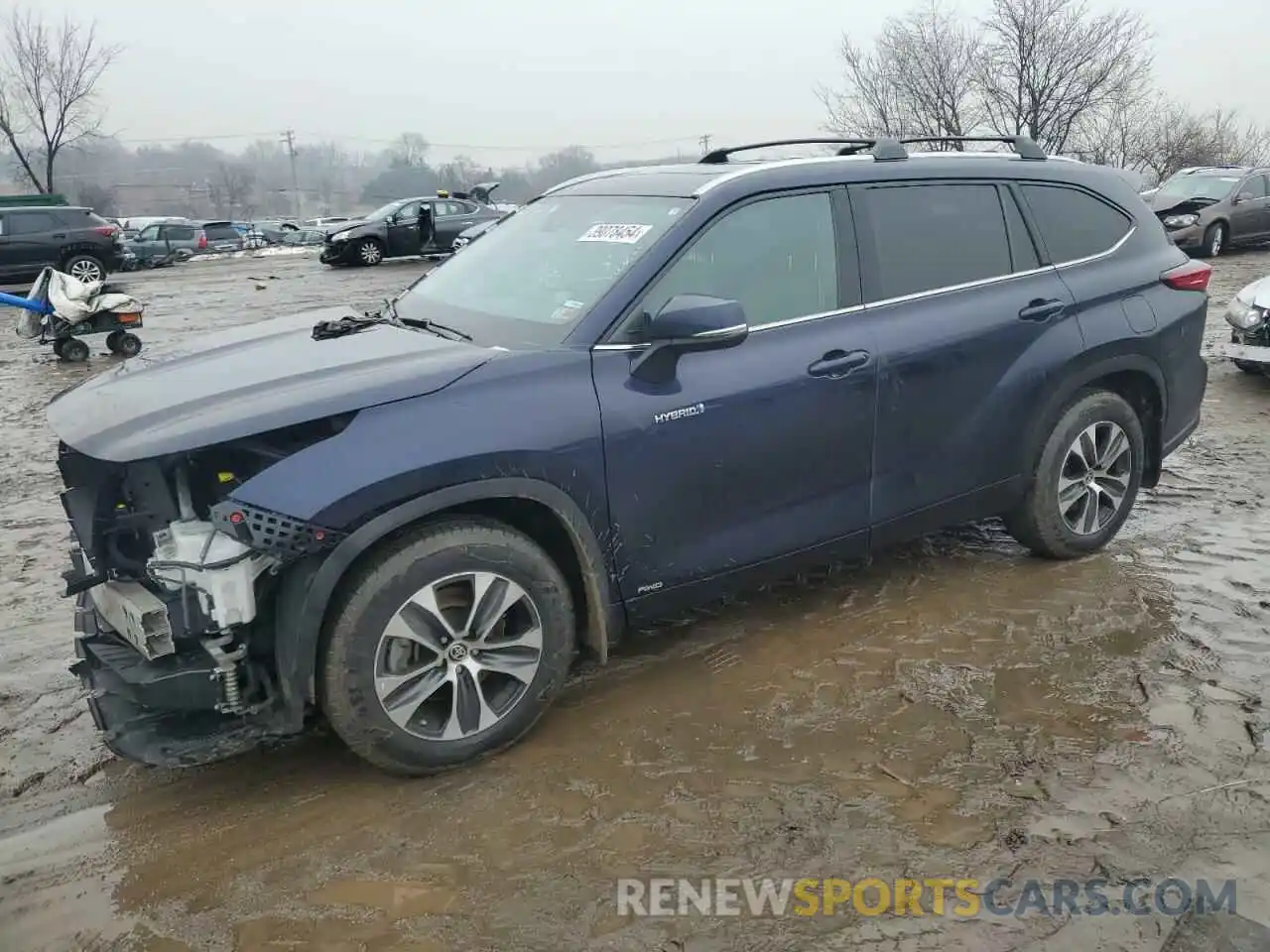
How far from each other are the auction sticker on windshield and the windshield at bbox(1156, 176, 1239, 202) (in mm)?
18859

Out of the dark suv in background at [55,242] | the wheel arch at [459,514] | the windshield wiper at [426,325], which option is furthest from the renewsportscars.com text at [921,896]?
the dark suv in background at [55,242]

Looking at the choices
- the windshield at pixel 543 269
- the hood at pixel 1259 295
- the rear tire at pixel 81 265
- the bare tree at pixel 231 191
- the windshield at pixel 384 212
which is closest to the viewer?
the windshield at pixel 543 269

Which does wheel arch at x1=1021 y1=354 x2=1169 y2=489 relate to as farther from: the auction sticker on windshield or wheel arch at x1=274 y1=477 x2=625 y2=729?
wheel arch at x1=274 y1=477 x2=625 y2=729

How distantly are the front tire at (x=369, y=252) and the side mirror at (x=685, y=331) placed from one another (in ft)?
70.2

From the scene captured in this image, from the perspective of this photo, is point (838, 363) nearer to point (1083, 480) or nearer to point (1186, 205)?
point (1083, 480)

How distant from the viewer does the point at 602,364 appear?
3.25m

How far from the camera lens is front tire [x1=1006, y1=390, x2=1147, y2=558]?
4418 mm

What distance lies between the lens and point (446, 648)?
299 cm

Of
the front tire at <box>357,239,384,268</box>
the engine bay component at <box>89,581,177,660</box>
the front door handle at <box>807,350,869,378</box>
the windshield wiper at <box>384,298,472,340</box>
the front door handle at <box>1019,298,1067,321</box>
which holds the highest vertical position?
the front tire at <box>357,239,384,268</box>

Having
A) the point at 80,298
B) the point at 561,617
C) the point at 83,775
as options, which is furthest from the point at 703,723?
the point at 80,298

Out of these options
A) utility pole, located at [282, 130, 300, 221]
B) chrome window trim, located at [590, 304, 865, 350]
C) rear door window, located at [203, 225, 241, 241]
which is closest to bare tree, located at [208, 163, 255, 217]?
utility pole, located at [282, 130, 300, 221]

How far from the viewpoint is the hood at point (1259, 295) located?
8.17 metres

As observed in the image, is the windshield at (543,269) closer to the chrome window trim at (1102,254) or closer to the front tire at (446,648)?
the front tire at (446,648)

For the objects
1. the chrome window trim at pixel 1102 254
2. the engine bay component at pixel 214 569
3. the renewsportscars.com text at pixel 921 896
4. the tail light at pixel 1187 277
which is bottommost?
the renewsportscars.com text at pixel 921 896
